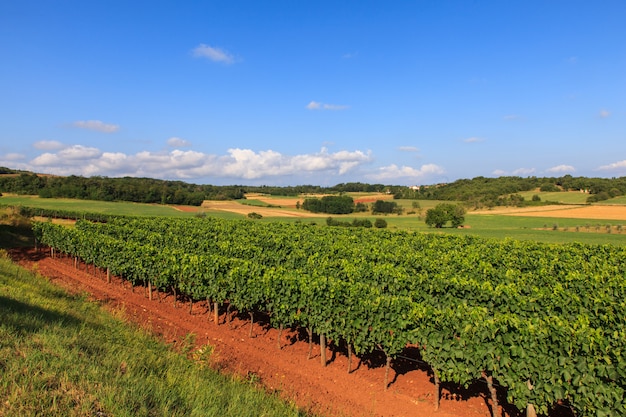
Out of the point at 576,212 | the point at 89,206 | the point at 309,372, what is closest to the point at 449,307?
the point at 309,372

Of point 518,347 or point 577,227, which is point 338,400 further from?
point 577,227

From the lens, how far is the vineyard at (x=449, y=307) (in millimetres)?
6922

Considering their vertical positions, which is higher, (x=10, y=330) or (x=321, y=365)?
(x=10, y=330)

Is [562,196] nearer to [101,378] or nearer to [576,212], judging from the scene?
[576,212]

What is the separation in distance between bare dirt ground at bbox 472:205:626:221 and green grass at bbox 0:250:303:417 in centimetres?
7483

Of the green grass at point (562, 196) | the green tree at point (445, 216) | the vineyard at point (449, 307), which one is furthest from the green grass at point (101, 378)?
the green grass at point (562, 196)

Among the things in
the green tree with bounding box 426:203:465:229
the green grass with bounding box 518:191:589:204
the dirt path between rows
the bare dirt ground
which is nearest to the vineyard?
the dirt path between rows

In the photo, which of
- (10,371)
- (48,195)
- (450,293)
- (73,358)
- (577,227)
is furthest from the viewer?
(48,195)

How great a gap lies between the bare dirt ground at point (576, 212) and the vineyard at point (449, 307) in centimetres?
5574

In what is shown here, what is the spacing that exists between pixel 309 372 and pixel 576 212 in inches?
3137

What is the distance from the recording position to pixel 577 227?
55.6 metres

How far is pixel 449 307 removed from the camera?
10.7m

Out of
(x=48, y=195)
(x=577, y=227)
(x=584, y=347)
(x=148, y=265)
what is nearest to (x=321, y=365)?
(x=584, y=347)

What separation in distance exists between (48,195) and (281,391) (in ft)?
310
